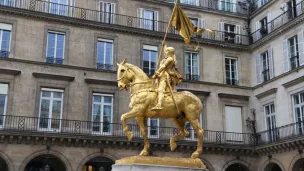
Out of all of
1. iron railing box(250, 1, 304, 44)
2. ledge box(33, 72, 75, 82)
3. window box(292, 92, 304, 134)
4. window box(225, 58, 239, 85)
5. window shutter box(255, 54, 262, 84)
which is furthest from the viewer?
window box(225, 58, 239, 85)

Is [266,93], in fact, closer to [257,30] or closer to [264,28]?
[264,28]

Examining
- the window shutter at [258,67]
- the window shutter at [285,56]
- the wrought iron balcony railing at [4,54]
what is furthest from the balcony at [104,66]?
the window shutter at [285,56]

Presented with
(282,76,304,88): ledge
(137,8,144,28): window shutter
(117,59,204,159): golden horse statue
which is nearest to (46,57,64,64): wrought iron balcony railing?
(137,8,144,28): window shutter

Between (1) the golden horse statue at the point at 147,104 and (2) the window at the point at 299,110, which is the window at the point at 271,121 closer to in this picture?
(2) the window at the point at 299,110

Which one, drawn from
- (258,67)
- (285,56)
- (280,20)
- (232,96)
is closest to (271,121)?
(232,96)

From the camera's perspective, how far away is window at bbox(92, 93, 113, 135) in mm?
25453

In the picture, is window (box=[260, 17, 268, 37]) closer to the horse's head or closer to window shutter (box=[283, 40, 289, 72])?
window shutter (box=[283, 40, 289, 72])

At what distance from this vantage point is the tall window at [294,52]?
2597 cm

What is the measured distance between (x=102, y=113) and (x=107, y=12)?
21.7 feet

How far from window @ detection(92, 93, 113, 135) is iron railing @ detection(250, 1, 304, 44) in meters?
11.4

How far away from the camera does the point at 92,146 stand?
24.8m

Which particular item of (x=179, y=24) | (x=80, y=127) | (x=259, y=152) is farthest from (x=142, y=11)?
(x=179, y=24)

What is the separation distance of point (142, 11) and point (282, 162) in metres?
13.0

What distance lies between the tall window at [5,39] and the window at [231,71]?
14439mm
